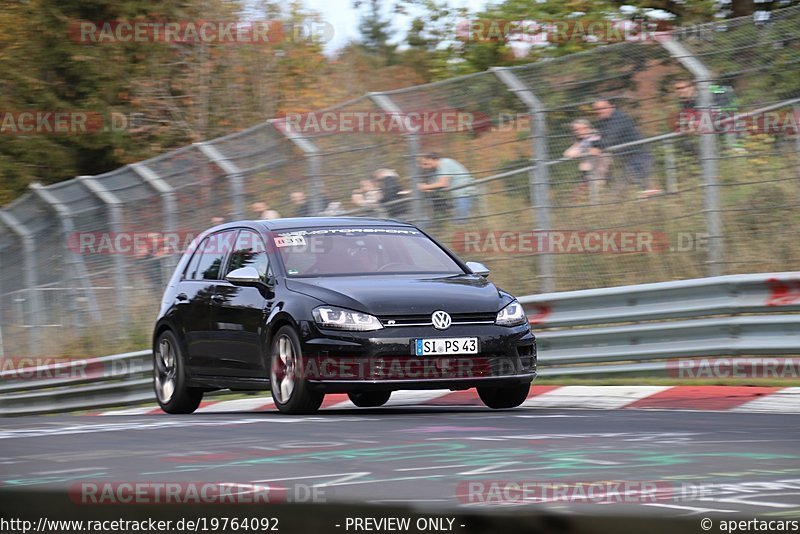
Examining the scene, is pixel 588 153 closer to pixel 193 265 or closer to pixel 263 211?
pixel 193 265

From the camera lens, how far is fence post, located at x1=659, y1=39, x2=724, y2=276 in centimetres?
1116

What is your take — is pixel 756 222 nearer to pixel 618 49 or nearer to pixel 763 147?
pixel 763 147

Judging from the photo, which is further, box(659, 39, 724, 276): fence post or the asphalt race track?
box(659, 39, 724, 276): fence post

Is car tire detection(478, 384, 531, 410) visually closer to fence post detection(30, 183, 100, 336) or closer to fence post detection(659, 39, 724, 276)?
fence post detection(659, 39, 724, 276)

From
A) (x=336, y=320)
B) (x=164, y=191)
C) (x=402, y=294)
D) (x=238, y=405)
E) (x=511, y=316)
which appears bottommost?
(x=238, y=405)

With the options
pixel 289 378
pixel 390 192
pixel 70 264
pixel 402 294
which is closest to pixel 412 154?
pixel 390 192

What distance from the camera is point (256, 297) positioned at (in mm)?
10203

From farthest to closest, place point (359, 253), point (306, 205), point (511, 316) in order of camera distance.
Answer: point (306, 205) → point (359, 253) → point (511, 316)

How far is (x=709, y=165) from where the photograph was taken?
1116 centimetres

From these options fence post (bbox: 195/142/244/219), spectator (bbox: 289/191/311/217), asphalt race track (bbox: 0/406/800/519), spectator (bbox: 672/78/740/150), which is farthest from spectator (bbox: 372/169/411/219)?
asphalt race track (bbox: 0/406/800/519)

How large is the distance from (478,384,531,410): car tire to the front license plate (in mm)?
684

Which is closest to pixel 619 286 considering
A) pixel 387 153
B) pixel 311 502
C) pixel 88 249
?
pixel 387 153

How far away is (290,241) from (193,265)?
1595 millimetres

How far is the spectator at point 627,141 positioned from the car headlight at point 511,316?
2.37m
